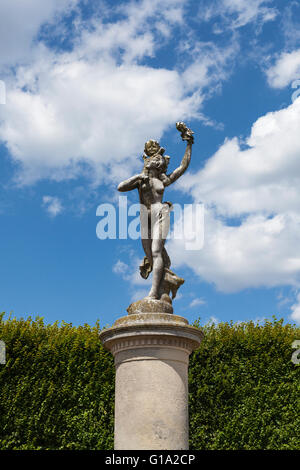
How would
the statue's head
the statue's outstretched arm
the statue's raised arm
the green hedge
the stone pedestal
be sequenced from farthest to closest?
the green hedge → the statue's raised arm → the statue's head → the statue's outstretched arm → the stone pedestal

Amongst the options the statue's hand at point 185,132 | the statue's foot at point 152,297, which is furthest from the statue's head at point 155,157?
the statue's foot at point 152,297

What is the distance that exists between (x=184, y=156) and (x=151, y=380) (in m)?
3.75

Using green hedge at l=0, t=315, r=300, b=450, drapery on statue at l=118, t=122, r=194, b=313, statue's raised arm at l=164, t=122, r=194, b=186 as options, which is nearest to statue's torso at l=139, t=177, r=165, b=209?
drapery on statue at l=118, t=122, r=194, b=313

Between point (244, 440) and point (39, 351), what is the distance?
5.49 metres

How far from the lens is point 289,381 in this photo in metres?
12.7

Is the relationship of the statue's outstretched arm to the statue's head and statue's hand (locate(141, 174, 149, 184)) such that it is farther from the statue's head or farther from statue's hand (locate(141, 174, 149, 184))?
the statue's head

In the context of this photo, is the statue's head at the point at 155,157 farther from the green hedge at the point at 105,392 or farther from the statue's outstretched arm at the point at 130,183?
the green hedge at the point at 105,392

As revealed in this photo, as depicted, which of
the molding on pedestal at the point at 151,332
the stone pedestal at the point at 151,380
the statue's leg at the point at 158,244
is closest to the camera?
the stone pedestal at the point at 151,380

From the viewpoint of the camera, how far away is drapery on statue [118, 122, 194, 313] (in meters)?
7.47

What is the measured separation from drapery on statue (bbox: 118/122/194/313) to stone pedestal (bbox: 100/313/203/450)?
0.56 metres

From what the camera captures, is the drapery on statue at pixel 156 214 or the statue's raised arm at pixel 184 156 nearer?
the drapery on statue at pixel 156 214

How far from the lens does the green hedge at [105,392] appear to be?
11789mm

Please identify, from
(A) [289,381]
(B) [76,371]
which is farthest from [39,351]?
(A) [289,381]

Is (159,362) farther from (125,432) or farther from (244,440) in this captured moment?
(244,440)
